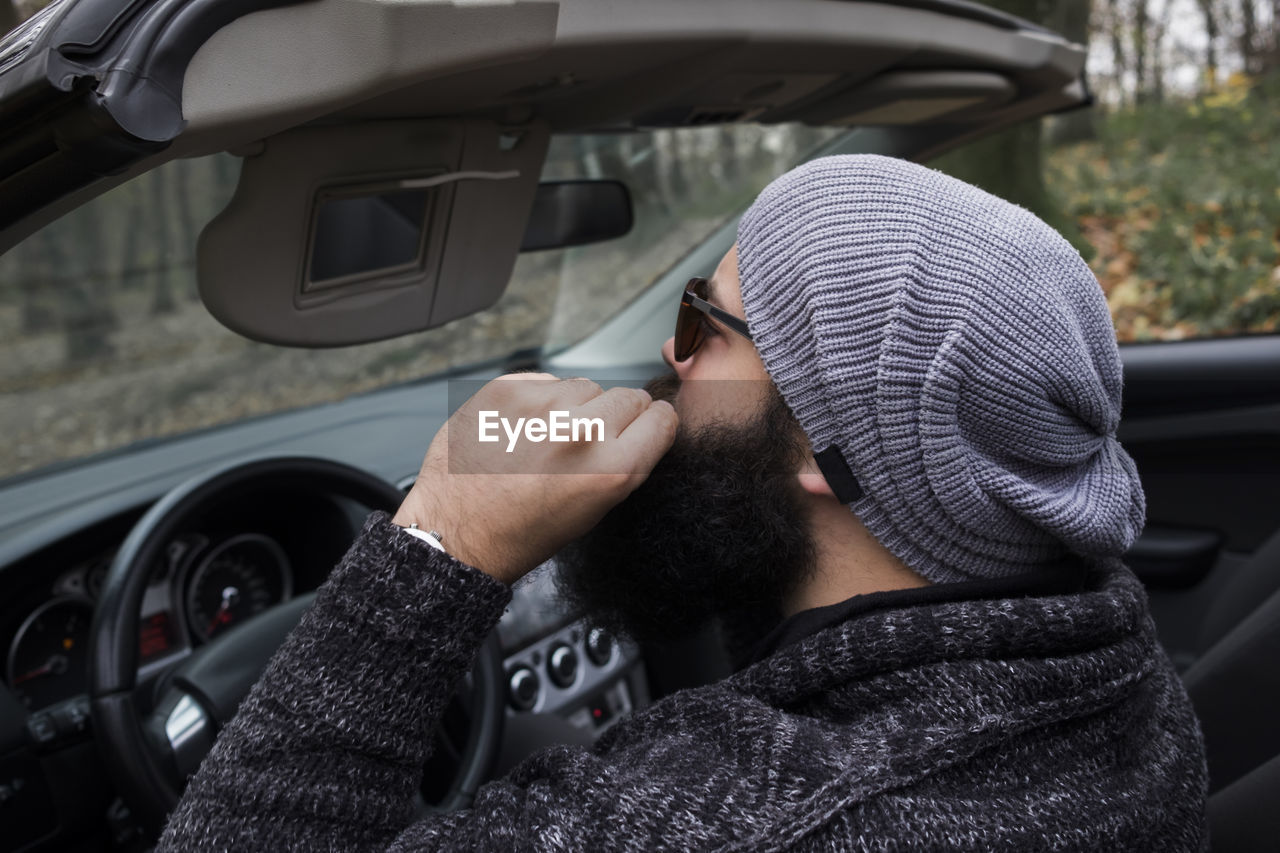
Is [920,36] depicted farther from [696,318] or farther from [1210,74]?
[1210,74]

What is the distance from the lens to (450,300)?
2.21 metres

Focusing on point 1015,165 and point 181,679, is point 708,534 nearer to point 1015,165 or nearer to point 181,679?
point 181,679

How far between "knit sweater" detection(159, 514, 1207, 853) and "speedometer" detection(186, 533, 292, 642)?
1139 mm

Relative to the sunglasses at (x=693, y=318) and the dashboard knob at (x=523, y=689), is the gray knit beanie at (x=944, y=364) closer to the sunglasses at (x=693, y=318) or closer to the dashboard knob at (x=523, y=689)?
the sunglasses at (x=693, y=318)

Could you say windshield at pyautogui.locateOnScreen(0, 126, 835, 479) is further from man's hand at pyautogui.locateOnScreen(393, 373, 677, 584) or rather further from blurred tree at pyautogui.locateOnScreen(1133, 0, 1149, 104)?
blurred tree at pyautogui.locateOnScreen(1133, 0, 1149, 104)

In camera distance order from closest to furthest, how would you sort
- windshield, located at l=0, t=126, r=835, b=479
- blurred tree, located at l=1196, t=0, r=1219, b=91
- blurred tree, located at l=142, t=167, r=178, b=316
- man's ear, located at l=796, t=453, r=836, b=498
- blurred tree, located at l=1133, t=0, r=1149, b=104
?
man's ear, located at l=796, t=453, r=836, b=498 → windshield, located at l=0, t=126, r=835, b=479 → blurred tree, located at l=142, t=167, r=178, b=316 → blurred tree, located at l=1196, t=0, r=1219, b=91 → blurred tree, located at l=1133, t=0, r=1149, b=104

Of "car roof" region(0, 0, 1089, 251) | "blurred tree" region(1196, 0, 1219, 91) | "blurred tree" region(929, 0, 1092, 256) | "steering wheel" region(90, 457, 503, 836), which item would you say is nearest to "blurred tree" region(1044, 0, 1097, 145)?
"blurred tree" region(929, 0, 1092, 256)

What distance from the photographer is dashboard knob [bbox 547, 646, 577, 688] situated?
2820 millimetres

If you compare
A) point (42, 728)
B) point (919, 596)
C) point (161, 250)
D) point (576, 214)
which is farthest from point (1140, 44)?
point (42, 728)

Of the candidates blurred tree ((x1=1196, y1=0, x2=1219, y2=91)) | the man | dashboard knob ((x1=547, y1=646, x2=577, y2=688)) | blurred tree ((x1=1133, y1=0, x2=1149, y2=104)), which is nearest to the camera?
the man

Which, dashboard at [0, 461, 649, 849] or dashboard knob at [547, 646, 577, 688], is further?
dashboard knob at [547, 646, 577, 688]

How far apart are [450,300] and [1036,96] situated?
1.71 metres

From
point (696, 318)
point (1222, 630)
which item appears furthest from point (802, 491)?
point (1222, 630)

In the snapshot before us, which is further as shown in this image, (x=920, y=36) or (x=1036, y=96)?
(x=1036, y=96)
